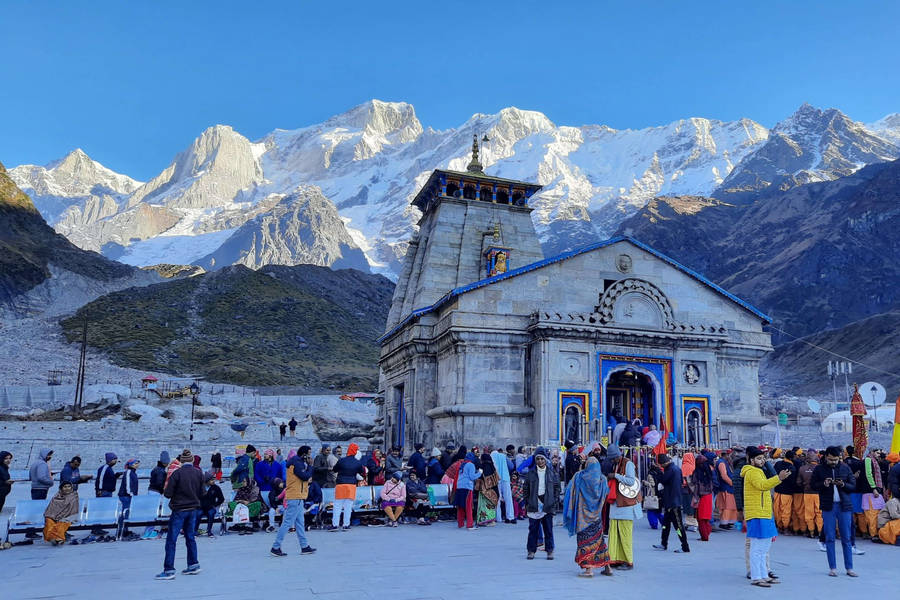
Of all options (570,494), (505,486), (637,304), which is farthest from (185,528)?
(637,304)

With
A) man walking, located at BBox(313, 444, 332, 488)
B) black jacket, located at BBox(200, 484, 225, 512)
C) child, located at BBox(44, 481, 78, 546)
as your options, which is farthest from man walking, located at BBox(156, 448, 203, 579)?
child, located at BBox(44, 481, 78, 546)

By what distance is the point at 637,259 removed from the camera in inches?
978

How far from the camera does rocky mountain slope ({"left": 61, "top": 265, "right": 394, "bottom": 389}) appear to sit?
7688 centimetres

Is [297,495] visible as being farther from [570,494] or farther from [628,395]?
[628,395]

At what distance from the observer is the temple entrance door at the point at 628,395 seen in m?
25.1

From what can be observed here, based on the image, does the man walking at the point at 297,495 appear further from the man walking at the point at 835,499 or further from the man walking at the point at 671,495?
the man walking at the point at 835,499

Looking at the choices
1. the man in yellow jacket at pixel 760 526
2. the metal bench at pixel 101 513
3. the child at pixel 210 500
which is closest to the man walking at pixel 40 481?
the metal bench at pixel 101 513

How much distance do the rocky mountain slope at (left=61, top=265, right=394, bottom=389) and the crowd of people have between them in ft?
196

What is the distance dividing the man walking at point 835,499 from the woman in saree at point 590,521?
309 cm

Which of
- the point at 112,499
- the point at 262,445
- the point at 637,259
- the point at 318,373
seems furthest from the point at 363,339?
the point at 112,499

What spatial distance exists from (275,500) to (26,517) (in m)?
4.59

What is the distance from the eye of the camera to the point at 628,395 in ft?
84.2

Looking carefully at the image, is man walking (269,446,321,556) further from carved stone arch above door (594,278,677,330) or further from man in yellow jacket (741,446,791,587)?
carved stone arch above door (594,278,677,330)

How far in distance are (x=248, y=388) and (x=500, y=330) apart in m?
50.2
